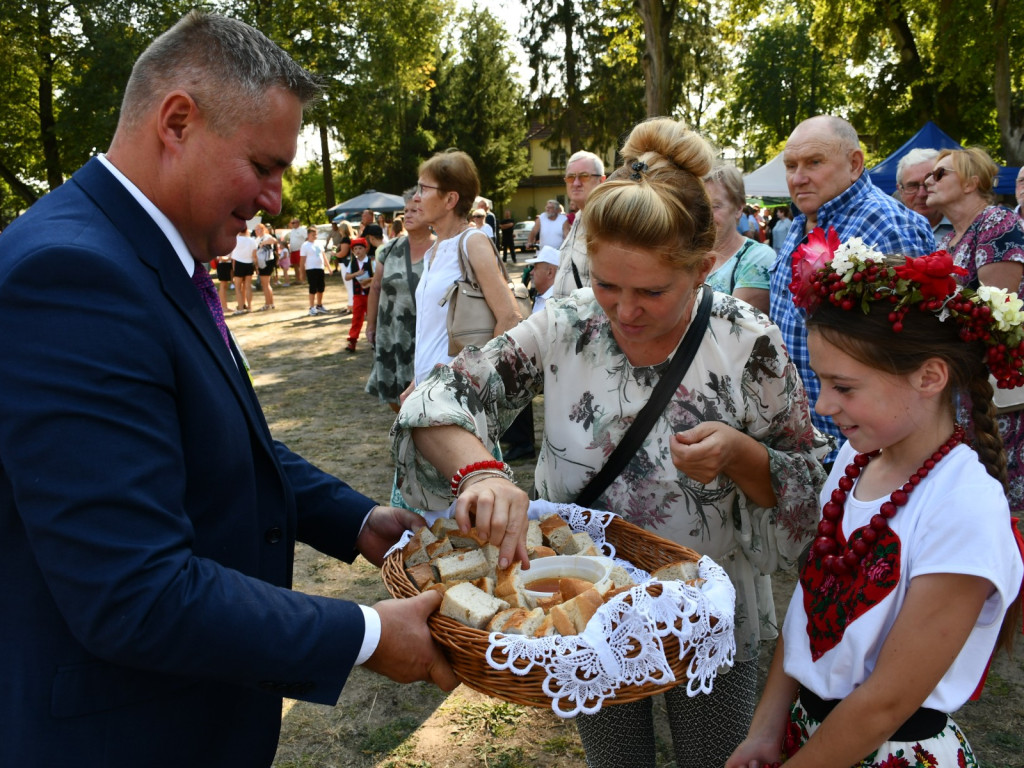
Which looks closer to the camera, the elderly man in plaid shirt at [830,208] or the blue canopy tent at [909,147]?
the elderly man in plaid shirt at [830,208]

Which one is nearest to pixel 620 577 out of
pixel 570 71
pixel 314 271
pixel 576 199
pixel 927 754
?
pixel 927 754

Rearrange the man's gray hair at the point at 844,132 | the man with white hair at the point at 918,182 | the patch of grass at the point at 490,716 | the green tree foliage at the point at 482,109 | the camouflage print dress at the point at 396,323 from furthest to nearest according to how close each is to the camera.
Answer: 1. the green tree foliage at the point at 482,109
2. the man with white hair at the point at 918,182
3. the camouflage print dress at the point at 396,323
4. the man's gray hair at the point at 844,132
5. the patch of grass at the point at 490,716

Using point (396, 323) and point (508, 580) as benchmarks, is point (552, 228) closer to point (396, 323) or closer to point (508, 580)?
point (396, 323)

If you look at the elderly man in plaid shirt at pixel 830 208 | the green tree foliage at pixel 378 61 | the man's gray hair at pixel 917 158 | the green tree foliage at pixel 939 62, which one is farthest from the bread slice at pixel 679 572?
the green tree foliage at pixel 378 61

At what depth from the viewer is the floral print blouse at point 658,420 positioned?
2088 millimetres

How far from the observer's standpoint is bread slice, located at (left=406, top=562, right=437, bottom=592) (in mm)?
1763

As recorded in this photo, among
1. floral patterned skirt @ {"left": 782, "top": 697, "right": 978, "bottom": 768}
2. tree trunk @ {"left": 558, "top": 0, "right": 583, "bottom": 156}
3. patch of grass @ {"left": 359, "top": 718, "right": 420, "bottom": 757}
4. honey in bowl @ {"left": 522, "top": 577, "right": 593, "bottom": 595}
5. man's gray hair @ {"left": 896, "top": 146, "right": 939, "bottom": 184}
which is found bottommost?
patch of grass @ {"left": 359, "top": 718, "right": 420, "bottom": 757}

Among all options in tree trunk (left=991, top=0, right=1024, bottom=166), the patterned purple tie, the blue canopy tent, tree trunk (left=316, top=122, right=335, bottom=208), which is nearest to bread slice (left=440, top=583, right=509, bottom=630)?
the patterned purple tie

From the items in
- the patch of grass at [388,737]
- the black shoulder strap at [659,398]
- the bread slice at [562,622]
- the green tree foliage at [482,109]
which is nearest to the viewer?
the bread slice at [562,622]

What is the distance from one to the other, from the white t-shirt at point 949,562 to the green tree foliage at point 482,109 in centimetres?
4436

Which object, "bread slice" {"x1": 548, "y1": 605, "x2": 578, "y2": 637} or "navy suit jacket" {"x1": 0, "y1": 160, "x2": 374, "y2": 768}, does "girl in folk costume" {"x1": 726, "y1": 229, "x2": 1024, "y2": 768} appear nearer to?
"bread slice" {"x1": 548, "y1": 605, "x2": 578, "y2": 637}

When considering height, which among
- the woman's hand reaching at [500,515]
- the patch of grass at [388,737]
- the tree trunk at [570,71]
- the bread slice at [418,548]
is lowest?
the patch of grass at [388,737]

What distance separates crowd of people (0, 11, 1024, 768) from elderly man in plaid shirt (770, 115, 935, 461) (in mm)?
1896

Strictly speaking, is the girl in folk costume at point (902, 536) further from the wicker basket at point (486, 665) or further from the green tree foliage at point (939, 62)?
the green tree foliage at point (939, 62)
